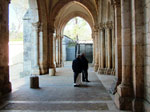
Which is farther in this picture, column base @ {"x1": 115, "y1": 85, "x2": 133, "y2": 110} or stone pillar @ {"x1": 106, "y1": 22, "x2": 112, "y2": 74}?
stone pillar @ {"x1": 106, "y1": 22, "x2": 112, "y2": 74}

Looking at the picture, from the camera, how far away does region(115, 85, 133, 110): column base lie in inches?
158

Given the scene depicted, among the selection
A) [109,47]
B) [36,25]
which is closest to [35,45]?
[36,25]

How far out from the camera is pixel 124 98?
409 centimetres

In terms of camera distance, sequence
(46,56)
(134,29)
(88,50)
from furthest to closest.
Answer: (88,50) → (46,56) → (134,29)

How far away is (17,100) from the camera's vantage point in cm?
490

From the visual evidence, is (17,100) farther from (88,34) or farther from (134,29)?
(88,34)

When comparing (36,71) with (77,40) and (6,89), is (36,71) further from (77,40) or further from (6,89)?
(77,40)

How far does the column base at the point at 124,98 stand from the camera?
4.02 metres

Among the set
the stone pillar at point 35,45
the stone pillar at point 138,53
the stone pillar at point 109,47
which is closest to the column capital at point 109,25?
the stone pillar at point 109,47

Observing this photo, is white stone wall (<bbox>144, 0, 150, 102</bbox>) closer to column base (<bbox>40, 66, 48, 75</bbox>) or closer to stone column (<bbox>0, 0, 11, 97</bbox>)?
stone column (<bbox>0, 0, 11, 97</bbox>)

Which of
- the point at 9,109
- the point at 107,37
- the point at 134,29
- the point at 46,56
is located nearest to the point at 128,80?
the point at 134,29

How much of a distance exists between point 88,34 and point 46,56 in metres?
22.7

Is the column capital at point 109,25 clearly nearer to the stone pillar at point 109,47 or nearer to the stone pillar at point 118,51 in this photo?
the stone pillar at point 109,47

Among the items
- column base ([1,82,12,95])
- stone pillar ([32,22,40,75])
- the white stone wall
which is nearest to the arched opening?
stone pillar ([32,22,40,75])
